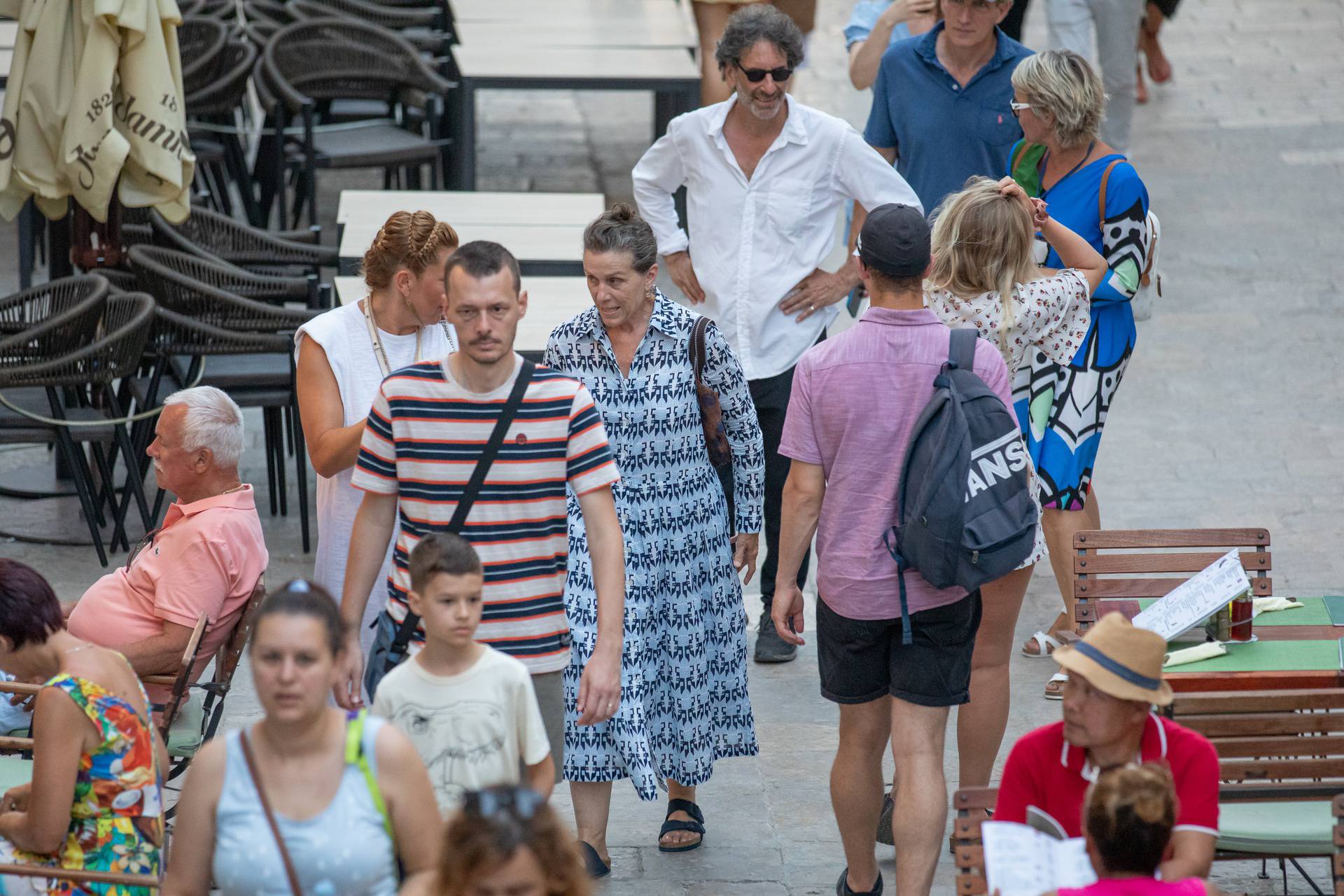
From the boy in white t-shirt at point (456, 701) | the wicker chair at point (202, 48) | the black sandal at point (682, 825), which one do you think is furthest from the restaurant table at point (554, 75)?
the boy in white t-shirt at point (456, 701)

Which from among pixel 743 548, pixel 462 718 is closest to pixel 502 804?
pixel 462 718

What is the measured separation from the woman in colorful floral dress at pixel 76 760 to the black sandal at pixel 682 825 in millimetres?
1588

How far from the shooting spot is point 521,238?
24.6 feet

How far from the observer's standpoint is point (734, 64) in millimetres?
5691

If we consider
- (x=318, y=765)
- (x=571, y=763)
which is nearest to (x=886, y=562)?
(x=571, y=763)

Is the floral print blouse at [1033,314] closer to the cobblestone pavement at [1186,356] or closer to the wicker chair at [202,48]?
the cobblestone pavement at [1186,356]

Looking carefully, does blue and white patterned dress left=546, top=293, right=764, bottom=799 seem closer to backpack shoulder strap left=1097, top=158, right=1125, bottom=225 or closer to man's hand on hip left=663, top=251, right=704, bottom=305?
man's hand on hip left=663, top=251, right=704, bottom=305

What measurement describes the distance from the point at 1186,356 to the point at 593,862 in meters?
5.87

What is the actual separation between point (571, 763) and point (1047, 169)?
2.60 meters

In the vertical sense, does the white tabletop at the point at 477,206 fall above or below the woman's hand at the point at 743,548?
above

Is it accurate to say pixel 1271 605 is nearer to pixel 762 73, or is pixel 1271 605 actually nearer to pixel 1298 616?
pixel 1298 616

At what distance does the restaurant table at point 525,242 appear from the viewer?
715cm

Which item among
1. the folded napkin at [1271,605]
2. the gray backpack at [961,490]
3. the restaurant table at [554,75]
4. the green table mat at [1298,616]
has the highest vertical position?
the restaurant table at [554,75]

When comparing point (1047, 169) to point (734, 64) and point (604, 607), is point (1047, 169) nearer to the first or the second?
point (734, 64)
